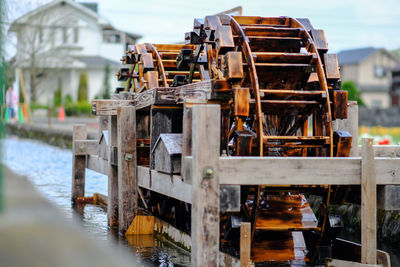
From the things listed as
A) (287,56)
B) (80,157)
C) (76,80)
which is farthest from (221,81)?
(76,80)

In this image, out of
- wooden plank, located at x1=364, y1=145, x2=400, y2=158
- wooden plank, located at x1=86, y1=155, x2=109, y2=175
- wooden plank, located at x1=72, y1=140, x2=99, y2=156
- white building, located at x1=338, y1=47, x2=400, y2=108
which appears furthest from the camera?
white building, located at x1=338, y1=47, x2=400, y2=108

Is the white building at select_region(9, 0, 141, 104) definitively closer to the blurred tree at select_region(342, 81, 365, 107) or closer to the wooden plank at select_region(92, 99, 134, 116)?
the blurred tree at select_region(342, 81, 365, 107)

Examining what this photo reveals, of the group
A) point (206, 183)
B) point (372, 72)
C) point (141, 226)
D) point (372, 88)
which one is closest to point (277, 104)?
point (206, 183)

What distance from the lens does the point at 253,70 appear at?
22.1 feet

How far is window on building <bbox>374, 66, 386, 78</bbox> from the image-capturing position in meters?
70.3

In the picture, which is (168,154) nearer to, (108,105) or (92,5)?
(108,105)

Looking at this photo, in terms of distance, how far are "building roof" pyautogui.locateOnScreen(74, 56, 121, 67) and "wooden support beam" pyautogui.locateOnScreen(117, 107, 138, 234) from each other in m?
45.6

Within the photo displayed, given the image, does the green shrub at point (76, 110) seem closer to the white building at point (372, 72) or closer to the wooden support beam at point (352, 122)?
the white building at point (372, 72)

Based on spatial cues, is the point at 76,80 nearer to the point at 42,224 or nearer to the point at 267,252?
the point at 267,252

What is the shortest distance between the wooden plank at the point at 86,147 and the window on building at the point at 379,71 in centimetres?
6362

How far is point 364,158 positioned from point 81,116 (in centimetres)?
3829

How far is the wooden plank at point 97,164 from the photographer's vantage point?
9281 millimetres

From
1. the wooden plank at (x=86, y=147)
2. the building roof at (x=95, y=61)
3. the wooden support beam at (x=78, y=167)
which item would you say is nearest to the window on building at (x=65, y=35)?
the building roof at (x=95, y=61)

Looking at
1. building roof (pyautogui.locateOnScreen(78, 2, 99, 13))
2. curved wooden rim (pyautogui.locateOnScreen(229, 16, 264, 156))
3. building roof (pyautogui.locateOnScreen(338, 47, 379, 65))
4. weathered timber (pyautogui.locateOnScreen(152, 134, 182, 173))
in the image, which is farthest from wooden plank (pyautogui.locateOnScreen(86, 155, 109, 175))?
building roof (pyautogui.locateOnScreen(338, 47, 379, 65))
